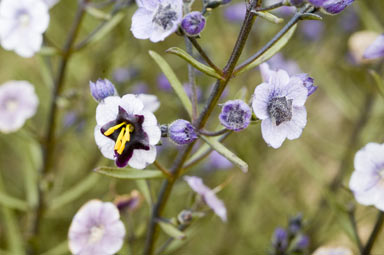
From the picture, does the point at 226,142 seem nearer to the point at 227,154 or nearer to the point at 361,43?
the point at 361,43

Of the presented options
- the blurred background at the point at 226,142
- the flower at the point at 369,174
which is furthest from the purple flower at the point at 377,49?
the blurred background at the point at 226,142

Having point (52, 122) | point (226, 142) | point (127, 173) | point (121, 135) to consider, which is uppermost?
point (121, 135)

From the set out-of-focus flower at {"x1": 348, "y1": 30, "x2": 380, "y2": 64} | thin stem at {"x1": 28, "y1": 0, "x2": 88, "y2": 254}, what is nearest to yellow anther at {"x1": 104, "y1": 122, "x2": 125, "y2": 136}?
thin stem at {"x1": 28, "y1": 0, "x2": 88, "y2": 254}

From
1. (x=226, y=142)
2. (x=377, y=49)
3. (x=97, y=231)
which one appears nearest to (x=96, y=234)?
(x=97, y=231)

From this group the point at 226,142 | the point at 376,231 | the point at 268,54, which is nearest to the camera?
the point at 268,54

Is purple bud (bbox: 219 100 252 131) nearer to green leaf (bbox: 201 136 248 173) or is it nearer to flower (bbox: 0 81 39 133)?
green leaf (bbox: 201 136 248 173)

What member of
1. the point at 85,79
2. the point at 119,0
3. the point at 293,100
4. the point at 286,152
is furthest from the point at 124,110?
the point at 286,152
